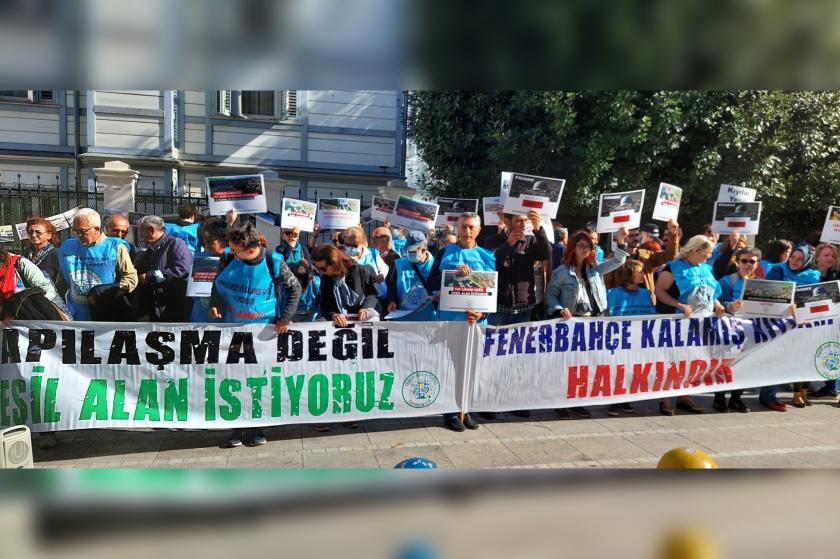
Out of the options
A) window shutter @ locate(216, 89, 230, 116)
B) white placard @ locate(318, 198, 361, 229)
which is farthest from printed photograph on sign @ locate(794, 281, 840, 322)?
window shutter @ locate(216, 89, 230, 116)

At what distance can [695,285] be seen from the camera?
647cm

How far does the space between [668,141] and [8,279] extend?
11.8 meters

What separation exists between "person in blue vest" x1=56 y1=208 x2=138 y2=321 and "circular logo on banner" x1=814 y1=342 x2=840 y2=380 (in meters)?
6.97

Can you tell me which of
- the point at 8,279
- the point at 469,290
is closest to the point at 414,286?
the point at 469,290

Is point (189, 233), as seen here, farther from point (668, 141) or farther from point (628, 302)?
point (668, 141)

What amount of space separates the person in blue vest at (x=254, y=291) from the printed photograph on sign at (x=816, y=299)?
510cm

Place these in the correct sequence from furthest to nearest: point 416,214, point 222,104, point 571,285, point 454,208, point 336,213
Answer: point 222,104
point 454,208
point 336,213
point 416,214
point 571,285

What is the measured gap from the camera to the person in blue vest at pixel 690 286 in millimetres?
6430

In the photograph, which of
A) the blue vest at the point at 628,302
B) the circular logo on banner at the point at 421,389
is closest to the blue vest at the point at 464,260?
the circular logo on banner at the point at 421,389

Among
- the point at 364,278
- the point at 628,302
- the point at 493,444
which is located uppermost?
the point at 364,278

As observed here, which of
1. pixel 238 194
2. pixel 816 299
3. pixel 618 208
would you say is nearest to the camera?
pixel 816 299

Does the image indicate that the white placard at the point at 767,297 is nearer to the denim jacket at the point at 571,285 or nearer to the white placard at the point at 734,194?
the denim jacket at the point at 571,285
